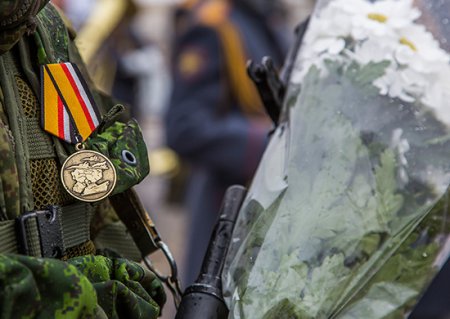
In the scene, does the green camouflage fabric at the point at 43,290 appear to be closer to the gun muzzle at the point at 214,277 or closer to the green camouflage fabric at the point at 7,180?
the green camouflage fabric at the point at 7,180

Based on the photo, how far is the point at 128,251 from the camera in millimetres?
1554

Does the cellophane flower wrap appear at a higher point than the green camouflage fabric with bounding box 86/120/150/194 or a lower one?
lower

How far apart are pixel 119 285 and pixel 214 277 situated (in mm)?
198

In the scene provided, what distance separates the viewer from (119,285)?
120cm

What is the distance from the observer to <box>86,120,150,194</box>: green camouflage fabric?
4.19 feet

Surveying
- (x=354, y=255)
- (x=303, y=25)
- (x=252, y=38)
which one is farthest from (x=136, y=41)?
(x=354, y=255)

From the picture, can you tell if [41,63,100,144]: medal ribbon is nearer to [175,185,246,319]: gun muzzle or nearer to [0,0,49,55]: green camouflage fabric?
[0,0,49,55]: green camouflage fabric

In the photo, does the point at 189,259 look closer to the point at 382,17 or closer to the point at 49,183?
the point at 382,17

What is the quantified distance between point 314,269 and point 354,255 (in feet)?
0.23

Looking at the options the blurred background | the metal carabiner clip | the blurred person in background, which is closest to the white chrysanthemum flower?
the metal carabiner clip

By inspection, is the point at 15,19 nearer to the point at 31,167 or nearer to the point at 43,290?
the point at 31,167

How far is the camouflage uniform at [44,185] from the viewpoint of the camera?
1.06 meters

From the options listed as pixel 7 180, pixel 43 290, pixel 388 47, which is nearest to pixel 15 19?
pixel 7 180

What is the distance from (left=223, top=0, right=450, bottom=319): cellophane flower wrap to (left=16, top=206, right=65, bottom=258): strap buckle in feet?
0.92
